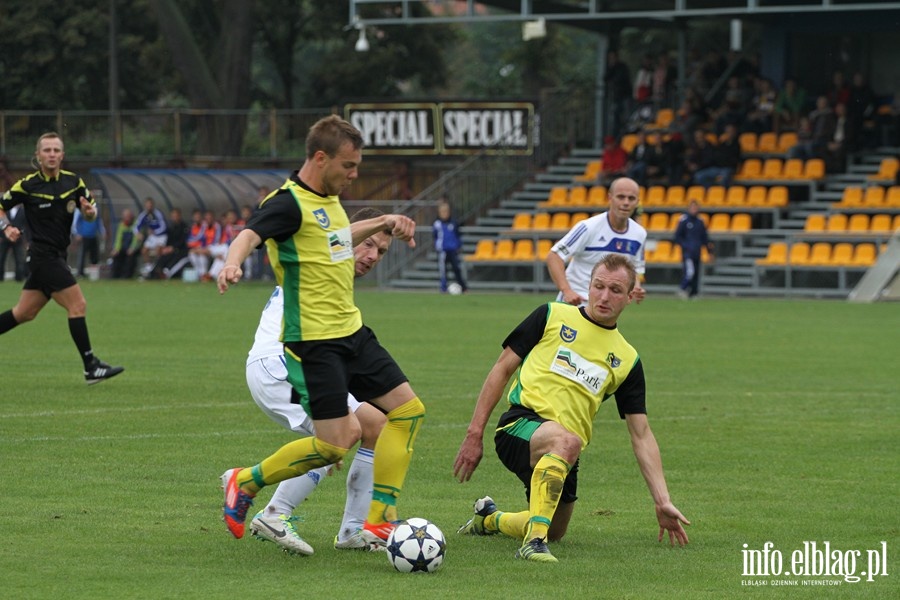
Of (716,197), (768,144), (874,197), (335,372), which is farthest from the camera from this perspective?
(768,144)

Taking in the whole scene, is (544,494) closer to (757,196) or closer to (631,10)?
(757,196)

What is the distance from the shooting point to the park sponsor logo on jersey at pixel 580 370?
7320mm

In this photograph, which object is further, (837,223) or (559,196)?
(559,196)

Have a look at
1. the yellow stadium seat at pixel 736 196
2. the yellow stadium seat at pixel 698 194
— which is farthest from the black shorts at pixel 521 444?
the yellow stadium seat at pixel 698 194

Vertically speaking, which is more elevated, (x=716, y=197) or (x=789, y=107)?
(x=789, y=107)

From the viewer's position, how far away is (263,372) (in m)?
7.45

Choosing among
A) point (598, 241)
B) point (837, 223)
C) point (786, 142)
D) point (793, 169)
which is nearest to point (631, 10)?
point (786, 142)

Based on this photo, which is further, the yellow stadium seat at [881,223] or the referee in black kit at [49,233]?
the yellow stadium seat at [881,223]

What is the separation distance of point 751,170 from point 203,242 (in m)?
12.9

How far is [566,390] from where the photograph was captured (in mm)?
7348

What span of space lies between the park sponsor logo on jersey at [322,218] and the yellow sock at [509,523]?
167cm

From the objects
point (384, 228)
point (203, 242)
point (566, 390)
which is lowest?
point (203, 242)

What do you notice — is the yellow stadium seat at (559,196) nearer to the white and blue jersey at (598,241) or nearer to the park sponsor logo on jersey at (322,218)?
the white and blue jersey at (598,241)

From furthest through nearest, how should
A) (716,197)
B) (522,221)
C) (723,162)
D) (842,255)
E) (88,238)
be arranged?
(88,238) → (522,221) → (723,162) → (716,197) → (842,255)
